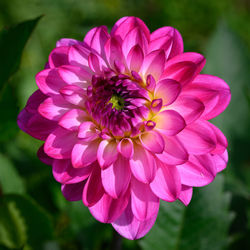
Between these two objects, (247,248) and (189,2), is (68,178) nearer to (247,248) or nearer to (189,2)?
(247,248)

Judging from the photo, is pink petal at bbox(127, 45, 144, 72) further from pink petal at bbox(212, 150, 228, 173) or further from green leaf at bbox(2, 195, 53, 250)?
green leaf at bbox(2, 195, 53, 250)

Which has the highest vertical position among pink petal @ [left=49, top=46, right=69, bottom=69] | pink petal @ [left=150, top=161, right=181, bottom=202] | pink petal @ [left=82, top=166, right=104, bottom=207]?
pink petal @ [left=49, top=46, right=69, bottom=69]

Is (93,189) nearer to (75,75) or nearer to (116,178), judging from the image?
(116,178)

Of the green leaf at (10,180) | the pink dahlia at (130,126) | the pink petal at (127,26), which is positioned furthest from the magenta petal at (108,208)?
the green leaf at (10,180)

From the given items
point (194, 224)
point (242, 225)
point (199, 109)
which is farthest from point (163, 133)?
→ point (242, 225)

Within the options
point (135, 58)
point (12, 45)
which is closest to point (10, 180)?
point (12, 45)

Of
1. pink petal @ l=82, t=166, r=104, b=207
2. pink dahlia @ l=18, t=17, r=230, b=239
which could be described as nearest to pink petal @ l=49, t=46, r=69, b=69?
pink dahlia @ l=18, t=17, r=230, b=239
